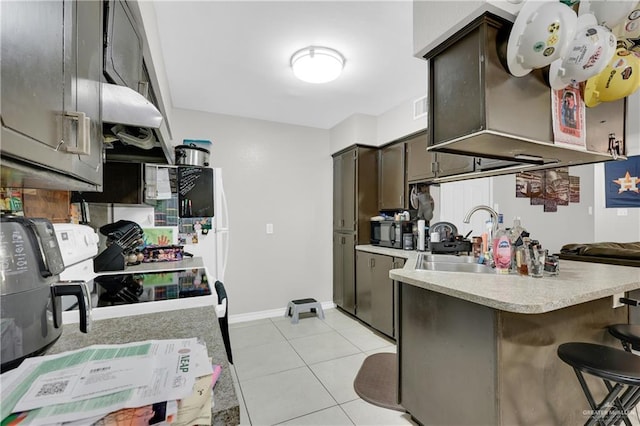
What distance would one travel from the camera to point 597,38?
4.12 feet

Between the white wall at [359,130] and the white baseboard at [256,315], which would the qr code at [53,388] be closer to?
the white baseboard at [256,315]

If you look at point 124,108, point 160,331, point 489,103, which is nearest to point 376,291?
point 489,103

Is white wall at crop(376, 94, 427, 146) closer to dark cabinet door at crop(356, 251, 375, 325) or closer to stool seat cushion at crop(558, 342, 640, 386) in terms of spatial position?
dark cabinet door at crop(356, 251, 375, 325)

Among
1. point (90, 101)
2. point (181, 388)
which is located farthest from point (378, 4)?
point (181, 388)

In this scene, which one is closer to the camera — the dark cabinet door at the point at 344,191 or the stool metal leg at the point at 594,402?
the stool metal leg at the point at 594,402

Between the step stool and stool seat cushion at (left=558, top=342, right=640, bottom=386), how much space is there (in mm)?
2641

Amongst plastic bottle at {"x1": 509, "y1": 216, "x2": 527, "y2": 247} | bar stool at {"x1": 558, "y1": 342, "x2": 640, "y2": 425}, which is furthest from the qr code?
plastic bottle at {"x1": 509, "y1": 216, "x2": 527, "y2": 247}

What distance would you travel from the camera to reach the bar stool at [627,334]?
1.38 m

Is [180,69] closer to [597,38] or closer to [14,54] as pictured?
[14,54]

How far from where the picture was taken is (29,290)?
2.18ft

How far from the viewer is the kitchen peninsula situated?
1226 mm

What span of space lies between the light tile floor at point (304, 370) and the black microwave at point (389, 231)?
3.30 feet

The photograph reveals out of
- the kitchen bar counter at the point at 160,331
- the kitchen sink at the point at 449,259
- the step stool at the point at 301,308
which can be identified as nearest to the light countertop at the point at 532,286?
the kitchen sink at the point at 449,259

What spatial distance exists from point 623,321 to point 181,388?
2.41 metres
